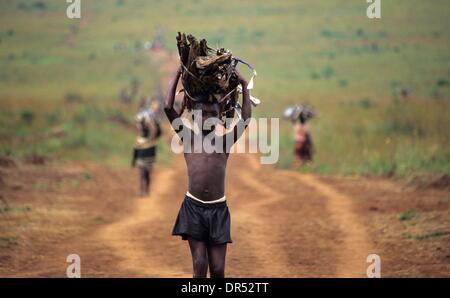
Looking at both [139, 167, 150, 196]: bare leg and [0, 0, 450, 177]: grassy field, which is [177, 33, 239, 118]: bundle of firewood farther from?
[0, 0, 450, 177]: grassy field

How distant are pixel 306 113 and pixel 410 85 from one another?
2239 centimetres

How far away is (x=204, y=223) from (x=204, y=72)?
3.84 feet

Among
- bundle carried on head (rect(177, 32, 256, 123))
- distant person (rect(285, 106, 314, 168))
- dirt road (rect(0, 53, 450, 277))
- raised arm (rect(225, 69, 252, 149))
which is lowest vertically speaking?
dirt road (rect(0, 53, 450, 277))

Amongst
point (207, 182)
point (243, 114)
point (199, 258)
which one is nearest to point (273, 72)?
point (243, 114)

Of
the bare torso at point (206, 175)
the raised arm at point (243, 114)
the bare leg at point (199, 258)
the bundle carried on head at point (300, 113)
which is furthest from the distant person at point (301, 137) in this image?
the bare leg at point (199, 258)

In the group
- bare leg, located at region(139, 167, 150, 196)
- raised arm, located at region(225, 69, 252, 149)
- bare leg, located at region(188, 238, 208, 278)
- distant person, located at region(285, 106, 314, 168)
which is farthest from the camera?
distant person, located at region(285, 106, 314, 168)

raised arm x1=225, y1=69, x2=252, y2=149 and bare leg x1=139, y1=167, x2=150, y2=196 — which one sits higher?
raised arm x1=225, y1=69, x2=252, y2=149

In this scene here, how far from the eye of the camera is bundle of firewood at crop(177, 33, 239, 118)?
21.0ft

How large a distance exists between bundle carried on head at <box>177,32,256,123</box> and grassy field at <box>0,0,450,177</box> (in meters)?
9.55

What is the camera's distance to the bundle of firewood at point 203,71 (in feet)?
21.0

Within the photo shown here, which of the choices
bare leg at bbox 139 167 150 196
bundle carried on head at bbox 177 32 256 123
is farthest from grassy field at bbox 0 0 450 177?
bundle carried on head at bbox 177 32 256 123

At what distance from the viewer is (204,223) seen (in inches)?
249

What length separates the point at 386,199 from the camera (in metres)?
13.7

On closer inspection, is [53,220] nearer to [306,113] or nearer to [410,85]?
[306,113]
